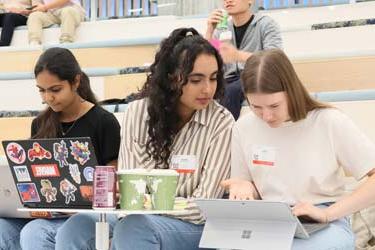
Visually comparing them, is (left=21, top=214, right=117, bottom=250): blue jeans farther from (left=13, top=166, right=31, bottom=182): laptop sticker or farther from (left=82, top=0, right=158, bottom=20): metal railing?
(left=82, top=0, right=158, bottom=20): metal railing

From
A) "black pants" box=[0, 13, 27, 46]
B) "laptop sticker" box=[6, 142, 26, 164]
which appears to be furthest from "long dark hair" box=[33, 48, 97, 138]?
"black pants" box=[0, 13, 27, 46]

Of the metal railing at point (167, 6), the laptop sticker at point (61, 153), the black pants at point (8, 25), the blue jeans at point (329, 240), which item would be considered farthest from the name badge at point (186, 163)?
the black pants at point (8, 25)

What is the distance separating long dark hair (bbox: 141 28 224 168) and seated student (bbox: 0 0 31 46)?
315cm

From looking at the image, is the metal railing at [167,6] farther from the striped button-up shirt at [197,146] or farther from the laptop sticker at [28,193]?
the laptop sticker at [28,193]

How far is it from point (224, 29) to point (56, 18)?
2.29 metres

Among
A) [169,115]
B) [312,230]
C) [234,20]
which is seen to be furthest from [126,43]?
[312,230]

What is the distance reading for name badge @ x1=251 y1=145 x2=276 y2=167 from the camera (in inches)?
74.4

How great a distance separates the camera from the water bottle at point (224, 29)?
2.99 m

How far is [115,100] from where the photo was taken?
3.30m

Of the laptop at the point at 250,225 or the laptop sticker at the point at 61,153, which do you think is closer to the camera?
the laptop at the point at 250,225

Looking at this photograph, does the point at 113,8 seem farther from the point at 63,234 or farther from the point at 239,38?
the point at 63,234

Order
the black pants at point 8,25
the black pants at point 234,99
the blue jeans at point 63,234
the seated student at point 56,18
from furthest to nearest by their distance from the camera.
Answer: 1. the black pants at point 8,25
2. the seated student at point 56,18
3. the black pants at point 234,99
4. the blue jeans at point 63,234

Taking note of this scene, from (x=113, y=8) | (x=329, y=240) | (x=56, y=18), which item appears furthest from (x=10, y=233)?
(x=113, y=8)

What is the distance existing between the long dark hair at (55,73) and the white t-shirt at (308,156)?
2.61 ft
